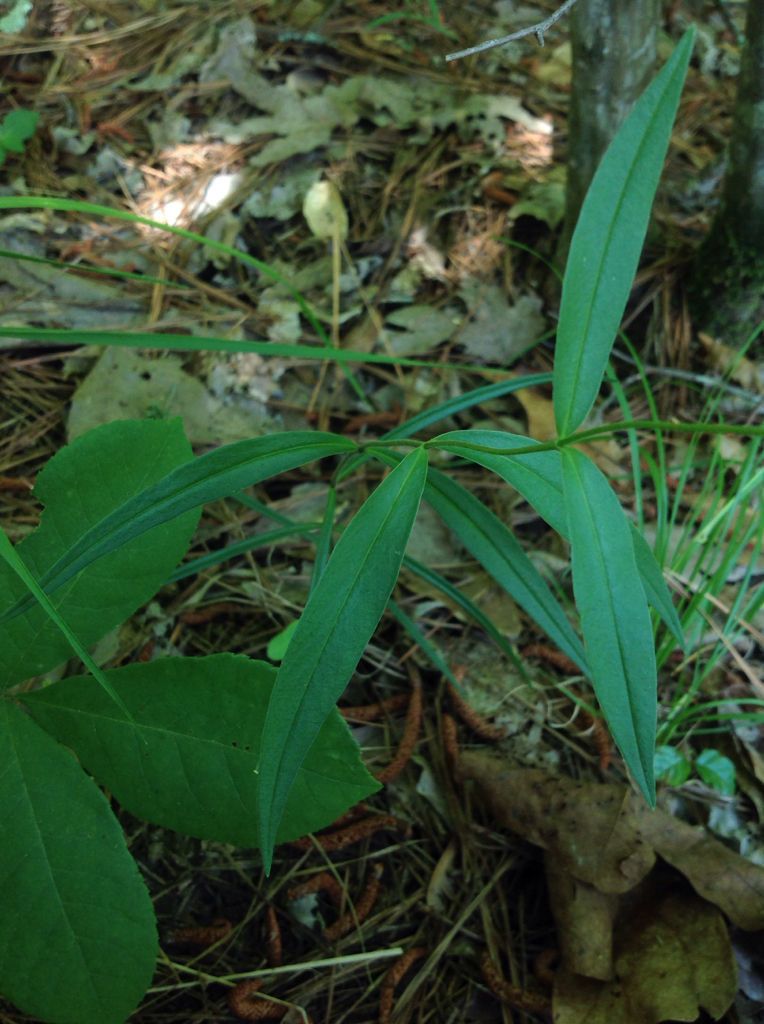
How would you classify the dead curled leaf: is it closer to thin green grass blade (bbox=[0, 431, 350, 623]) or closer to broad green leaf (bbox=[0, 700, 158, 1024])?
broad green leaf (bbox=[0, 700, 158, 1024])

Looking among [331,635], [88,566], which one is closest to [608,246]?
[331,635]

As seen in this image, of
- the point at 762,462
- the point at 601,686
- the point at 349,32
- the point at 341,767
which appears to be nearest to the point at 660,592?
the point at 601,686

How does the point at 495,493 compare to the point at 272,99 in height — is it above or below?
below

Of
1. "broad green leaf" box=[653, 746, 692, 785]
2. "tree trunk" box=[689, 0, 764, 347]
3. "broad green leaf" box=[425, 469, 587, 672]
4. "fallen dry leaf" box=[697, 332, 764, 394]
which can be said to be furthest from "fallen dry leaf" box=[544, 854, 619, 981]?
"tree trunk" box=[689, 0, 764, 347]

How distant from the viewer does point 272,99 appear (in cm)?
240

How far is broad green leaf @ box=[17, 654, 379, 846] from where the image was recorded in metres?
1.13

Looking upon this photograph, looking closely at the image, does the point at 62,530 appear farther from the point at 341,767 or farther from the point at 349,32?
the point at 349,32

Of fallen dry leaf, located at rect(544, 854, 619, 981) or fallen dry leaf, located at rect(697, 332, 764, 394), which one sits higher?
fallen dry leaf, located at rect(697, 332, 764, 394)

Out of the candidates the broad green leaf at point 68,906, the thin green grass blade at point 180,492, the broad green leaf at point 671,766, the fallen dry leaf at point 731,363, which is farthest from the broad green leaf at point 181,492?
the fallen dry leaf at point 731,363

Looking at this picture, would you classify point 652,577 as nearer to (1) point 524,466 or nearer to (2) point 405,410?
(1) point 524,466

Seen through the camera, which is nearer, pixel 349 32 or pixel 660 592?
pixel 660 592

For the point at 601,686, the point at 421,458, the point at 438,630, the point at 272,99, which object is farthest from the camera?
the point at 272,99

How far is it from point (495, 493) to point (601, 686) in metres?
1.07

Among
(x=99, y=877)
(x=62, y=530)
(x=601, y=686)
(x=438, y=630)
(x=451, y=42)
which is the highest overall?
(x=451, y=42)
